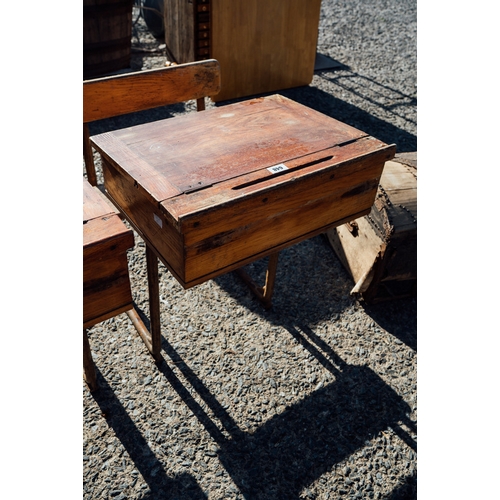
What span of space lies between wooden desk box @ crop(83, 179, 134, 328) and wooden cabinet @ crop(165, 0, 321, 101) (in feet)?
11.9

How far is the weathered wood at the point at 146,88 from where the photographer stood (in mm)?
2664

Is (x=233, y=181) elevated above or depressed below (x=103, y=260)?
above

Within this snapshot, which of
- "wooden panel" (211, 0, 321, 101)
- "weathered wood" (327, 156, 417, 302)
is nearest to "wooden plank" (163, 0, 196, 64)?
"wooden panel" (211, 0, 321, 101)

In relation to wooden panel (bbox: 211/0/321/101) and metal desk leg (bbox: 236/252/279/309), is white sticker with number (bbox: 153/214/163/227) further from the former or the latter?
wooden panel (bbox: 211/0/321/101)

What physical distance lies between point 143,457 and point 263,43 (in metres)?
4.57

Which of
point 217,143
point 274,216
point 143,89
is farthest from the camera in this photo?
point 143,89

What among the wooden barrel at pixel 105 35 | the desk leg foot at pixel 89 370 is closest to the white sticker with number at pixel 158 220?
the desk leg foot at pixel 89 370

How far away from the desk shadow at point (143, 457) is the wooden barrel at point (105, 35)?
4226mm

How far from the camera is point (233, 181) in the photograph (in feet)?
5.91

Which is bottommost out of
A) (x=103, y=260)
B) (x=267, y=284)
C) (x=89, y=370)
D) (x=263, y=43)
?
(x=89, y=370)

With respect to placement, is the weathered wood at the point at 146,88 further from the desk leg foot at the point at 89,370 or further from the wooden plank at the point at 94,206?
the desk leg foot at the point at 89,370

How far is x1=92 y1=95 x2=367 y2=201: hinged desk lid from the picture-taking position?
1.83 meters

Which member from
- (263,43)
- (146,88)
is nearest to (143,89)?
(146,88)

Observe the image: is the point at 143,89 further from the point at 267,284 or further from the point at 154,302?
the point at 267,284
